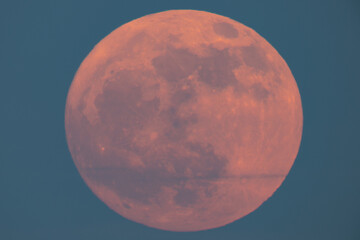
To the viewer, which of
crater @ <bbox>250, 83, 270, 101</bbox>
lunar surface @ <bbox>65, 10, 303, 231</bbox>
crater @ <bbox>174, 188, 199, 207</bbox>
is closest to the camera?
lunar surface @ <bbox>65, 10, 303, 231</bbox>

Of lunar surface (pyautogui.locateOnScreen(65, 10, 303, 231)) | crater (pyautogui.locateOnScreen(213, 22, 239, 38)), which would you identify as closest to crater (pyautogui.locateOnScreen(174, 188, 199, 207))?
lunar surface (pyautogui.locateOnScreen(65, 10, 303, 231))

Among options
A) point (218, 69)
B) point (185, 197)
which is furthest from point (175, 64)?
point (185, 197)

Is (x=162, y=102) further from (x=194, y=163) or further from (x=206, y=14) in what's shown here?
(x=206, y=14)

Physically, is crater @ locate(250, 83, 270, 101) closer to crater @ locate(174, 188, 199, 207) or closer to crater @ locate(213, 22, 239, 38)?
crater @ locate(213, 22, 239, 38)

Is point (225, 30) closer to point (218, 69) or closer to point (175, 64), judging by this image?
point (218, 69)

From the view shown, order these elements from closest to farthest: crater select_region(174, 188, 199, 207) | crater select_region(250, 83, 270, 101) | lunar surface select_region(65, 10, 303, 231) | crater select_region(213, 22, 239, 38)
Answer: lunar surface select_region(65, 10, 303, 231), crater select_region(174, 188, 199, 207), crater select_region(250, 83, 270, 101), crater select_region(213, 22, 239, 38)

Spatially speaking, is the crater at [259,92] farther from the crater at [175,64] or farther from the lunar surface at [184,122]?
the crater at [175,64]

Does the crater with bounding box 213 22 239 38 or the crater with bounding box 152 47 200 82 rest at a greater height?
the crater with bounding box 213 22 239 38
